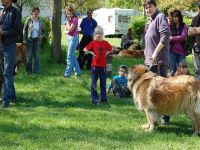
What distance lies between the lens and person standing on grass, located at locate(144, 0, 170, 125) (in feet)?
24.3

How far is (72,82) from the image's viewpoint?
41.4 feet

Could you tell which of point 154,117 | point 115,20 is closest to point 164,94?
point 154,117

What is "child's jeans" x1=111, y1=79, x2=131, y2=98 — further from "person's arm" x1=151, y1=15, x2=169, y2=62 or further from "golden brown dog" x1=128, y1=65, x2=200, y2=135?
"person's arm" x1=151, y1=15, x2=169, y2=62

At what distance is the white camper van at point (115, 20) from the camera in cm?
4325

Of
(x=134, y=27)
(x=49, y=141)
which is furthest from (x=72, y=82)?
(x=134, y=27)

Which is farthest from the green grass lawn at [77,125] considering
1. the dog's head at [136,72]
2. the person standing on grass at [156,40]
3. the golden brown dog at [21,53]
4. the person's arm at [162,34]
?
the golden brown dog at [21,53]

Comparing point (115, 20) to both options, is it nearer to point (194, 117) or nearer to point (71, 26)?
point (71, 26)

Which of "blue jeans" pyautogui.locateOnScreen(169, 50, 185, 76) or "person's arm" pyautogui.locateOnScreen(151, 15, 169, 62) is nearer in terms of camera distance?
"person's arm" pyautogui.locateOnScreen(151, 15, 169, 62)

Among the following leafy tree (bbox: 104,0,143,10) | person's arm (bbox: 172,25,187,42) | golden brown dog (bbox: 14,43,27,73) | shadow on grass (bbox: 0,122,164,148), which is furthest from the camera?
leafy tree (bbox: 104,0,143,10)

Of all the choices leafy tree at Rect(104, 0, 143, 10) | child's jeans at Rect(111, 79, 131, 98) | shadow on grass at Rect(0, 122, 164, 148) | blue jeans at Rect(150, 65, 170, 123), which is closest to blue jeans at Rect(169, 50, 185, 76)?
child's jeans at Rect(111, 79, 131, 98)

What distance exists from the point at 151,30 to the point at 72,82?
5329 millimetres

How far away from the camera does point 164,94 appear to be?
7117mm

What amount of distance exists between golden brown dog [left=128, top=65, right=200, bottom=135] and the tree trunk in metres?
8.87

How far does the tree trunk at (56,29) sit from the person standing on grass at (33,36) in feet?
7.25
